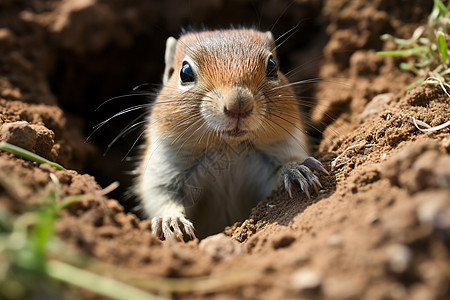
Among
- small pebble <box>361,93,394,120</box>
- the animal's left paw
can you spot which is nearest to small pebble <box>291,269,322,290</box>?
the animal's left paw

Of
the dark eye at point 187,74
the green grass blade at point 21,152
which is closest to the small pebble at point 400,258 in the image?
the green grass blade at point 21,152

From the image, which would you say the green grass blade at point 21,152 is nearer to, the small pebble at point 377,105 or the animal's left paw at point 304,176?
the animal's left paw at point 304,176

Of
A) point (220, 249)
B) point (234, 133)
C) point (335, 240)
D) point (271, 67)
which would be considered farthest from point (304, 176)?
point (335, 240)

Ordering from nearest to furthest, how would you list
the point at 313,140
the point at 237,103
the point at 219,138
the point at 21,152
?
the point at 21,152
the point at 237,103
the point at 219,138
the point at 313,140

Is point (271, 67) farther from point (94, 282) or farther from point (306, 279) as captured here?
point (94, 282)

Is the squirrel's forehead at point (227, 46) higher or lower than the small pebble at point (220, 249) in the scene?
higher
